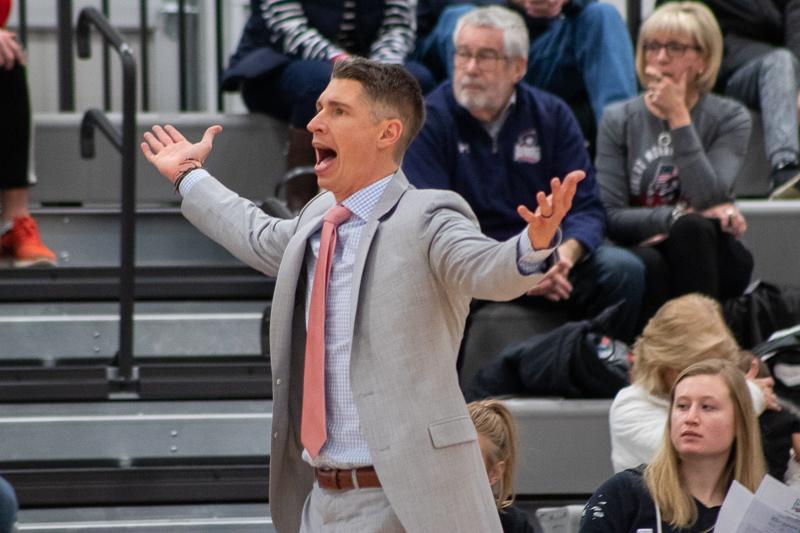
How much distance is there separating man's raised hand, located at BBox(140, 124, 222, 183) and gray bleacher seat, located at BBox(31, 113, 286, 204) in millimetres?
2774

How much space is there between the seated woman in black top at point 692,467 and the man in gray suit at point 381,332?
2.08ft

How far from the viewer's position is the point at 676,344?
4539 mm

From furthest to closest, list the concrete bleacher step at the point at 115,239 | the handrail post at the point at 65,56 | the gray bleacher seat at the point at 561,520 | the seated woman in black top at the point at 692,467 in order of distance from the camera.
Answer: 1. the handrail post at the point at 65,56
2. the concrete bleacher step at the point at 115,239
3. the gray bleacher seat at the point at 561,520
4. the seated woman in black top at the point at 692,467

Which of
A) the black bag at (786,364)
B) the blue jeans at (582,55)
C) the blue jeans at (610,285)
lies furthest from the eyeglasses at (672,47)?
the black bag at (786,364)

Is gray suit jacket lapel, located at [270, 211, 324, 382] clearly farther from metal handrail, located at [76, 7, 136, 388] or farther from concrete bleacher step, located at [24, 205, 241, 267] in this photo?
concrete bleacher step, located at [24, 205, 241, 267]

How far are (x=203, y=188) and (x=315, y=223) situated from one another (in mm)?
275

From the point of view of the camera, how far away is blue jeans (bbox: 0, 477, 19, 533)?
12.9 ft

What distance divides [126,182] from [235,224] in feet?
6.55

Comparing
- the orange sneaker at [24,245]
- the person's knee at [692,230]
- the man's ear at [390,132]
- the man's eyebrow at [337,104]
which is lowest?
the orange sneaker at [24,245]

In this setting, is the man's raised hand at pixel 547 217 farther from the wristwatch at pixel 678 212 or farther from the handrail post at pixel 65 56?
the handrail post at pixel 65 56

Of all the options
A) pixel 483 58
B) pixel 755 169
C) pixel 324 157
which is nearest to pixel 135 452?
pixel 483 58

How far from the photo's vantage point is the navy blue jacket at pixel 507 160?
5375 millimetres

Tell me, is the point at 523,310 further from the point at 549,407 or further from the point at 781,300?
the point at 781,300

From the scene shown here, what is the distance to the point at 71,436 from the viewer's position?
4.95m
